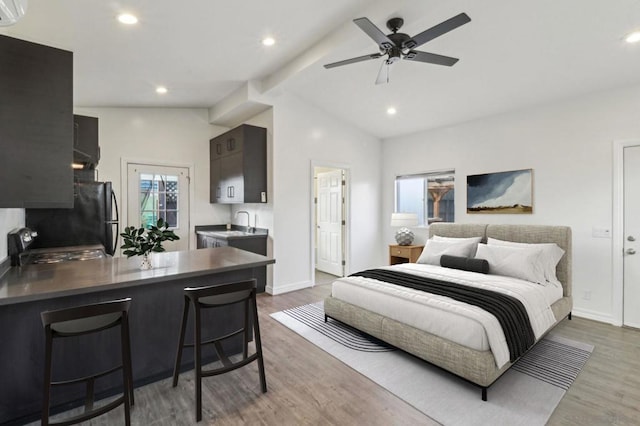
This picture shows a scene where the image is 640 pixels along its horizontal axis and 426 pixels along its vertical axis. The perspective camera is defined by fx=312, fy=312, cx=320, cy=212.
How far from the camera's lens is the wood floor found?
79.0 inches

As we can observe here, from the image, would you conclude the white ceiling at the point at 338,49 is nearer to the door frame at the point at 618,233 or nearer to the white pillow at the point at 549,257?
the door frame at the point at 618,233

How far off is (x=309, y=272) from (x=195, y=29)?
3648mm

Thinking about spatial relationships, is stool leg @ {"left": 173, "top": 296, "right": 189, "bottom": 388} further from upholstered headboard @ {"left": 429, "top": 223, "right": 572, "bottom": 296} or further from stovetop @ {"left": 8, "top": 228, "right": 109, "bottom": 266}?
upholstered headboard @ {"left": 429, "top": 223, "right": 572, "bottom": 296}

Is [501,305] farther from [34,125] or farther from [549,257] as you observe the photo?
[34,125]

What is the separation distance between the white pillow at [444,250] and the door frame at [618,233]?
4.77 feet

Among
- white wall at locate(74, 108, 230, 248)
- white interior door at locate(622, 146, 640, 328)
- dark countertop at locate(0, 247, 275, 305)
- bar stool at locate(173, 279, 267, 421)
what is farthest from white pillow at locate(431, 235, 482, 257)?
white wall at locate(74, 108, 230, 248)

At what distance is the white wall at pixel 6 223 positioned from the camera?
2372 mm

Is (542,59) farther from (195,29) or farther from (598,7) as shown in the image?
→ (195,29)

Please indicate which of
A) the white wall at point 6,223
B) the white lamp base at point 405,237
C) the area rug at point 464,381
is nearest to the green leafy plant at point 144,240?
the white wall at point 6,223

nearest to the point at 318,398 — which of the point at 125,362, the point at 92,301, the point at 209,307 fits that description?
the point at 209,307

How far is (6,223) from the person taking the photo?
255 centimetres

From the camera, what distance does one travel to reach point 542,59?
10.3 ft

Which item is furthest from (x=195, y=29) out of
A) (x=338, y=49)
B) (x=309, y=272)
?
(x=309, y=272)

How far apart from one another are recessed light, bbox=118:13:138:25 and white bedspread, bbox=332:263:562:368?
308cm
